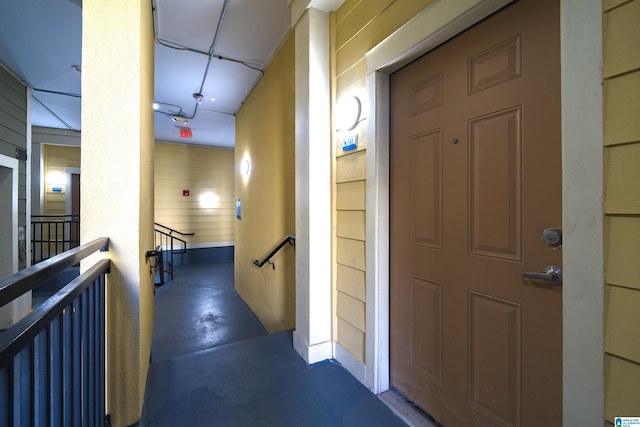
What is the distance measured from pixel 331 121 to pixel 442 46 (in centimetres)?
85

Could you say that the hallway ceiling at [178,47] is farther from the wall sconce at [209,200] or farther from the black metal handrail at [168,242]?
the black metal handrail at [168,242]

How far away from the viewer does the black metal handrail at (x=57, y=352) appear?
0.56 meters

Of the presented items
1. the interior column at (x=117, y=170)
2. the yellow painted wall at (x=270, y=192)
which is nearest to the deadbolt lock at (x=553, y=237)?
the interior column at (x=117, y=170)

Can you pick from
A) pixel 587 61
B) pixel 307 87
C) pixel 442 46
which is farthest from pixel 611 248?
pixel 307 87

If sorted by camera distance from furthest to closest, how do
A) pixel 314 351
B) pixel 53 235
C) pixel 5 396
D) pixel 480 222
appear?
pixel 53 235, pixel 314 351, pixel 480 222, pixel 5 396

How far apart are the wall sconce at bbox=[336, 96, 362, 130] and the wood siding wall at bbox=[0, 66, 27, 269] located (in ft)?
13.6

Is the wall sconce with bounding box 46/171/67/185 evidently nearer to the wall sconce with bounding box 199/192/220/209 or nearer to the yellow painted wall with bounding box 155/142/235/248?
the yellow painted wall with bounding box 155/142/235/248

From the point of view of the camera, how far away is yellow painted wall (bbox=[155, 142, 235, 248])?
658 centimetres

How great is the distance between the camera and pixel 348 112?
1828mm

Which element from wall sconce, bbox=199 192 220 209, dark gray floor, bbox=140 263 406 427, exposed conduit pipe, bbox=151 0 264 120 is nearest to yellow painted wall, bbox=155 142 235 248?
wall sconce, bbox=199 192 220 209

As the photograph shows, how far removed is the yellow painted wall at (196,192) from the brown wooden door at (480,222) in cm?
641

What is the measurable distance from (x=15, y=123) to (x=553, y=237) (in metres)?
5.58

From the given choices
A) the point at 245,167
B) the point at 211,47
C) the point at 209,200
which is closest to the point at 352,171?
the point at 211,47

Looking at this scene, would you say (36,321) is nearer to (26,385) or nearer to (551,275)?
(26,385)
